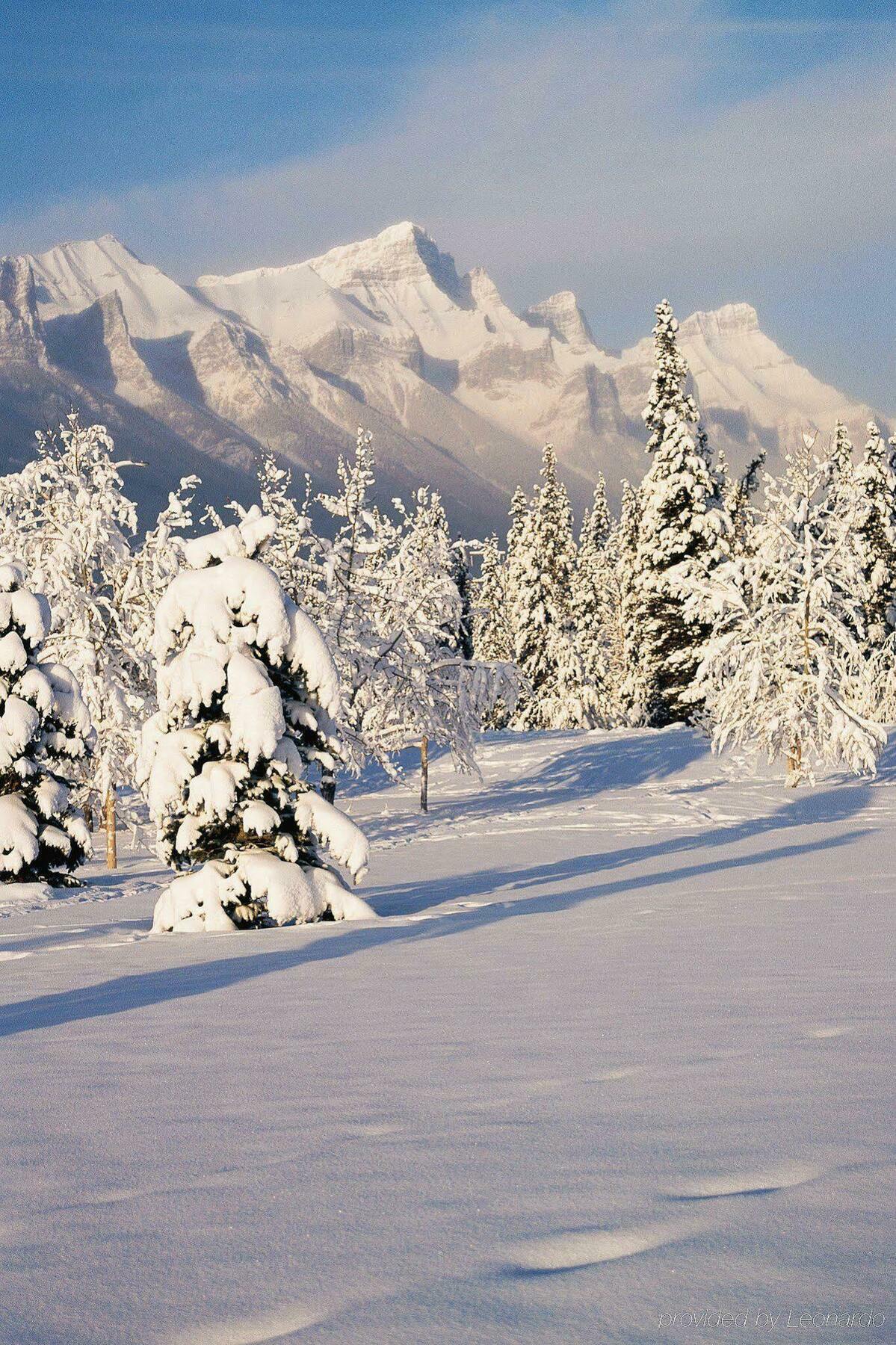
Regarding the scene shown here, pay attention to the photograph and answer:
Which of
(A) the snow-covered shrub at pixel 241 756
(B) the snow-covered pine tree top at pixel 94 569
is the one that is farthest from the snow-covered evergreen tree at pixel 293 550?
(A) the snow-covered shrub at pixel 241 756

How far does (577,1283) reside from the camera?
2402 millimetres

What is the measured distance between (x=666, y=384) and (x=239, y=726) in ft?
123

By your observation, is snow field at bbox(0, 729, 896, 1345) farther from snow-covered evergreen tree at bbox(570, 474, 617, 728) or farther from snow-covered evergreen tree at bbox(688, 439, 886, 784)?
snow-covered evergreen tree at bbox(570, 474, 617, 728)

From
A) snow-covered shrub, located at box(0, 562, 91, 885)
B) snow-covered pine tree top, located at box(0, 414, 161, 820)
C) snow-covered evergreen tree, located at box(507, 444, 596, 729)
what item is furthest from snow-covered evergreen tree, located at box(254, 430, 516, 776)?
snow-covered evergreen tree, located at box(507, 444, 596, 729)

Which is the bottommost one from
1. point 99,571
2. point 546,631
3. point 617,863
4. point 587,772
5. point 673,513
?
point 617,863

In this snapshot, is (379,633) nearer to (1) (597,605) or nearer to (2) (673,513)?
(2) (673,513)

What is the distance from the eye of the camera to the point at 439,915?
39.3 feet

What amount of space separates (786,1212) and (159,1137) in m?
2.07

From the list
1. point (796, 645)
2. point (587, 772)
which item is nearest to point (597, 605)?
point (587, 772)

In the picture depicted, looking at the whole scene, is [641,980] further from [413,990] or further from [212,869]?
[212,869]

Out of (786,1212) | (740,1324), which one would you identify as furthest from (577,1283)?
(786,1212)

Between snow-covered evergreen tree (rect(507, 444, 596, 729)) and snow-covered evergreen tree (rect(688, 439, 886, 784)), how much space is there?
2762 cm

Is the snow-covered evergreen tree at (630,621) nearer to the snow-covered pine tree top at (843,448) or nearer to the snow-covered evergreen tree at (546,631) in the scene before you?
the snow-covered evergreen tree at (546,631)

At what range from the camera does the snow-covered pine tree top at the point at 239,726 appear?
482 inches
